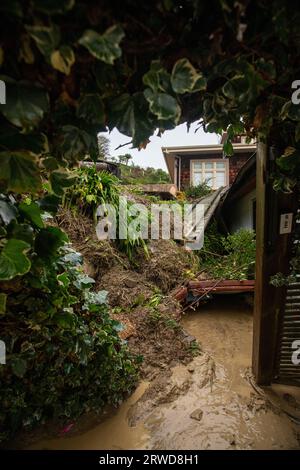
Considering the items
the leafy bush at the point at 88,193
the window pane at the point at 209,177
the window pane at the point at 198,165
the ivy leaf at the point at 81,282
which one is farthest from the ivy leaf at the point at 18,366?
the window pane at the point at 198,165

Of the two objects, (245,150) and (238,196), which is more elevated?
(245,150)

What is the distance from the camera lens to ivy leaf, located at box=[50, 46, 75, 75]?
60 cm

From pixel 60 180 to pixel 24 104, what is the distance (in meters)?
0.37

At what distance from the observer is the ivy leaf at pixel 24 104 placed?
0.65m

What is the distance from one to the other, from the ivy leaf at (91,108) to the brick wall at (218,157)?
9.92 metres

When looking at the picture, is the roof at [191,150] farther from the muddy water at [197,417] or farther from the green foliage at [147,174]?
the muddy water at [197,417]

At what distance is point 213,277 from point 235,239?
1120 millimetres

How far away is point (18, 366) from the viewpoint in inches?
57.4

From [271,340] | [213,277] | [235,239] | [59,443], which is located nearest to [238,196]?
[235,239]

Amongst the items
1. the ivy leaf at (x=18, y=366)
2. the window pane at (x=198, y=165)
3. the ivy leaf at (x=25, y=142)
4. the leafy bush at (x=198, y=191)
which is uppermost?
the window pane at (x=198, y=165)

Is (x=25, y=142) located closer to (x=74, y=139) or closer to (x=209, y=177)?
(x=74, y=139)

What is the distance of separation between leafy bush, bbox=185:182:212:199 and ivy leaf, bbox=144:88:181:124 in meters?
9.42

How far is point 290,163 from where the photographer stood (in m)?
1.23
